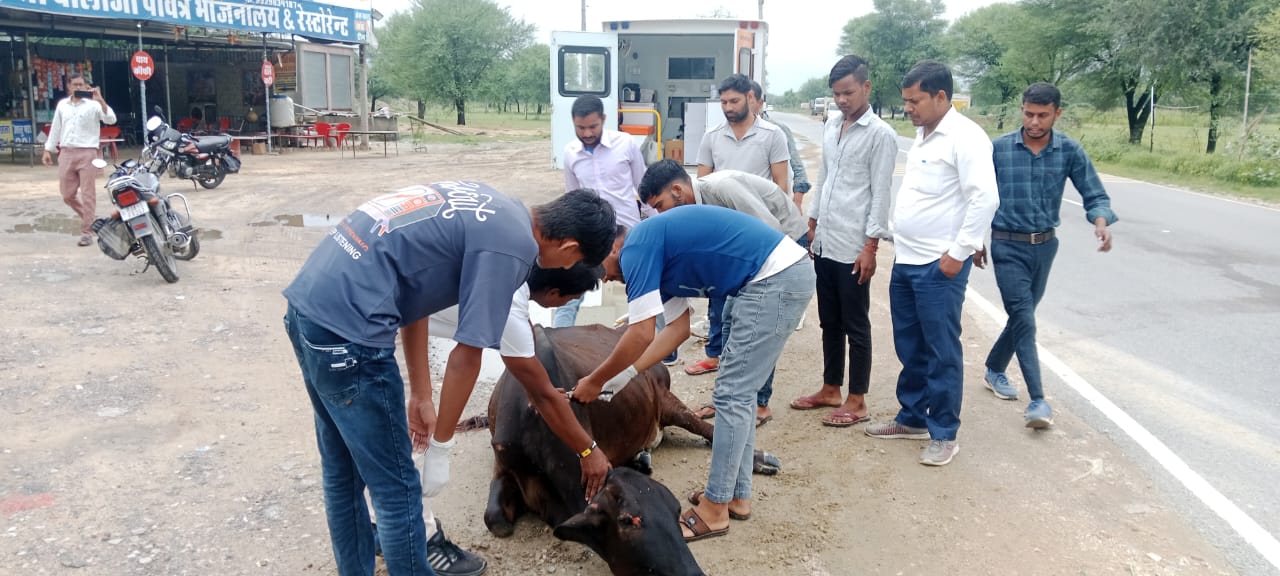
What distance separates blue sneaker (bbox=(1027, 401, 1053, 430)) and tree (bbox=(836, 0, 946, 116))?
223 feet

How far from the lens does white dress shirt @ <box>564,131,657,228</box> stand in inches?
233

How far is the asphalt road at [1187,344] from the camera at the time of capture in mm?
4324

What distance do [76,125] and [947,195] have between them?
8907mm

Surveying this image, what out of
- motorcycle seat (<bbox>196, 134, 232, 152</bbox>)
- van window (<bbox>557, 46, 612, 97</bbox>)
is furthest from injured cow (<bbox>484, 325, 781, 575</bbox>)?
motorcycle seat (<bbox>196, 134, 232, 152</bbox>)

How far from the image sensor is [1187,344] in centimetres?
651

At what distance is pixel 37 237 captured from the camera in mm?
9977

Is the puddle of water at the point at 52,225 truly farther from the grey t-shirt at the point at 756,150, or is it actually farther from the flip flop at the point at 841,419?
the flip flop at the point at 841,419

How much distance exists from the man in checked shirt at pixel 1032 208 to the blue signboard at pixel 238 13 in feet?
60.2

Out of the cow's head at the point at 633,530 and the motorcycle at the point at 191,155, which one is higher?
the motorcycle at the point at 191,155

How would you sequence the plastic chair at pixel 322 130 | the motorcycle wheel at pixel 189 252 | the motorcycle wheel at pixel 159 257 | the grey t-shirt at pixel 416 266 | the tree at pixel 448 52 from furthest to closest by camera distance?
the tree at pixel 448 52, the plastic chair at pixel 322 130, the motorcycle wheel at pixel 189 252, the motorcycle wheel at pixel 159 257, the grey t-shirt at pixel 416 266

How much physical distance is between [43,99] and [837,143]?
76.1 feet

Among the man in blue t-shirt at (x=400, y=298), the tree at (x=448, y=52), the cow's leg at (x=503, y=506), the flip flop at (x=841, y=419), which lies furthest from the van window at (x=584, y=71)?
the tree at (x=448, y=52)

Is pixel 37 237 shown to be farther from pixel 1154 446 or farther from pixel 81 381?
pixel 1154 446

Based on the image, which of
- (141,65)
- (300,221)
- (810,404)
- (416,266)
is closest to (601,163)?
(810,404)
